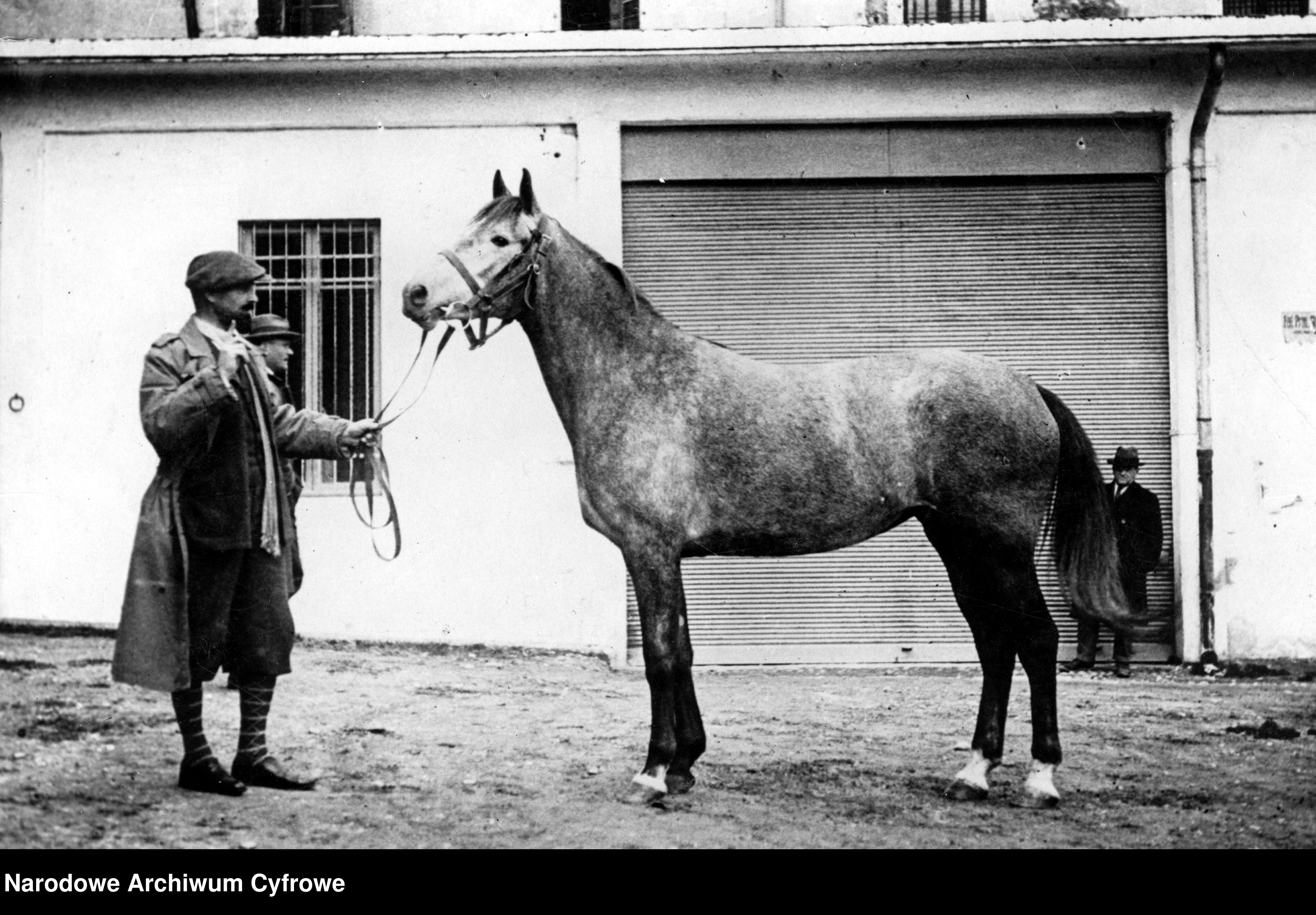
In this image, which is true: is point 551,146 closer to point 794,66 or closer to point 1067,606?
point 794,66

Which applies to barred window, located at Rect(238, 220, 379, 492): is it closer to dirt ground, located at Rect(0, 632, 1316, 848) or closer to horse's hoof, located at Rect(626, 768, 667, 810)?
dirt ground, located at Rect(0, 632, 1316, 848)

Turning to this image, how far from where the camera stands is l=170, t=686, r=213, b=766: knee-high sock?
4922mm

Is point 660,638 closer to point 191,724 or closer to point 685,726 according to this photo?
point 685,726

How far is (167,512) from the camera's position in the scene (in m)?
4.79

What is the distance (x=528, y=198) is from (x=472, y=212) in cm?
337

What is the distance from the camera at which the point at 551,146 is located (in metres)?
8.73

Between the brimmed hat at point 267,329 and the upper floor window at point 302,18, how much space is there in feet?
11.7

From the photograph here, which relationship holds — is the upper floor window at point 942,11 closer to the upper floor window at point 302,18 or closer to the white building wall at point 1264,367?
the white building wall at point 1264,367

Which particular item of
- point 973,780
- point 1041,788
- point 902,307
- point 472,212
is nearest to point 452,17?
point 472,212

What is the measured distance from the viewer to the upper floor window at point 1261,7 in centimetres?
887

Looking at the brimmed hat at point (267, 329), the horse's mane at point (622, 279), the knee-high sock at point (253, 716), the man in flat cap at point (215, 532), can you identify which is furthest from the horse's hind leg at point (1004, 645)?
the brimmed hat at point (267, 329)

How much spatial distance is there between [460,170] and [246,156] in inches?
54.1

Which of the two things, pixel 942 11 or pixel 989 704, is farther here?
pixel 942 11

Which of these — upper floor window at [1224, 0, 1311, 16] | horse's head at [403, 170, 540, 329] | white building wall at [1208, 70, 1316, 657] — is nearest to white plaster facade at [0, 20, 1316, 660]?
white building wall at [1208, 70, 1316, 657]
